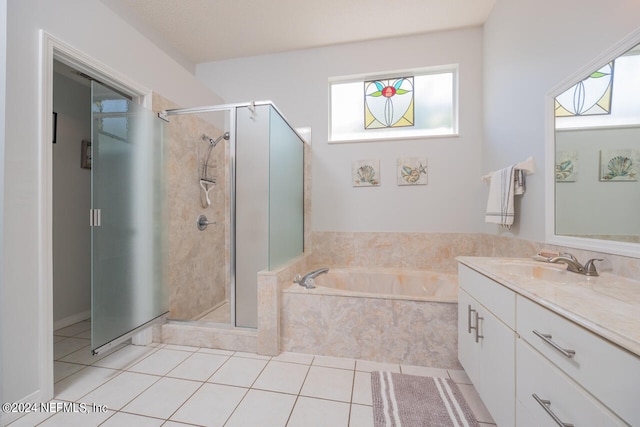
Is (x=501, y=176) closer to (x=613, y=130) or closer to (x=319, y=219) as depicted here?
(x=613, y=130)

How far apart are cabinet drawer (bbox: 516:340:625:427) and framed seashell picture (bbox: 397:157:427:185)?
75.9 inches

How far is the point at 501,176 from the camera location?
196 centimetres

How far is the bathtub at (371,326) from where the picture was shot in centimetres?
172

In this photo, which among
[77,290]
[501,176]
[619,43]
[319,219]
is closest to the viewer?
[619,43]

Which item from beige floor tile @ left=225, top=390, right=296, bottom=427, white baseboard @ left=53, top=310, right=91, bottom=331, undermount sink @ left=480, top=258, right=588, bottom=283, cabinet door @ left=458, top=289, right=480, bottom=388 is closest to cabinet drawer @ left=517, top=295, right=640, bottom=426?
undermount sink @ left=480, top=258, right=588, bottom=283

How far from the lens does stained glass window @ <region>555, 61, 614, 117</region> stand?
1.18m

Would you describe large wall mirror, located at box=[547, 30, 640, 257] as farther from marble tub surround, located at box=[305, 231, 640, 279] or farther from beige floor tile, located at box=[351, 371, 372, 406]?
beige floor tile, located at box=[351, 371, 372, 406]

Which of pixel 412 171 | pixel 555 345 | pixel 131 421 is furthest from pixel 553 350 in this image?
→ pixel 412 171

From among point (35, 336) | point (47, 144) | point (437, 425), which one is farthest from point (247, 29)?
point (437, 425)

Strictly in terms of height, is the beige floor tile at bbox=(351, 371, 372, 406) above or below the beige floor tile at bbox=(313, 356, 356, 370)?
above

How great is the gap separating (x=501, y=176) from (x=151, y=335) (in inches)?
118

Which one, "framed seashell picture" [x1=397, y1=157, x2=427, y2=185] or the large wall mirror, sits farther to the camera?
"framed seashell picture" [x1=397, y1=157, x2=427, y2=185]

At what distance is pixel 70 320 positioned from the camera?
2.44 m

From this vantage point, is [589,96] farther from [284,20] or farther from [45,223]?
[45,223]
